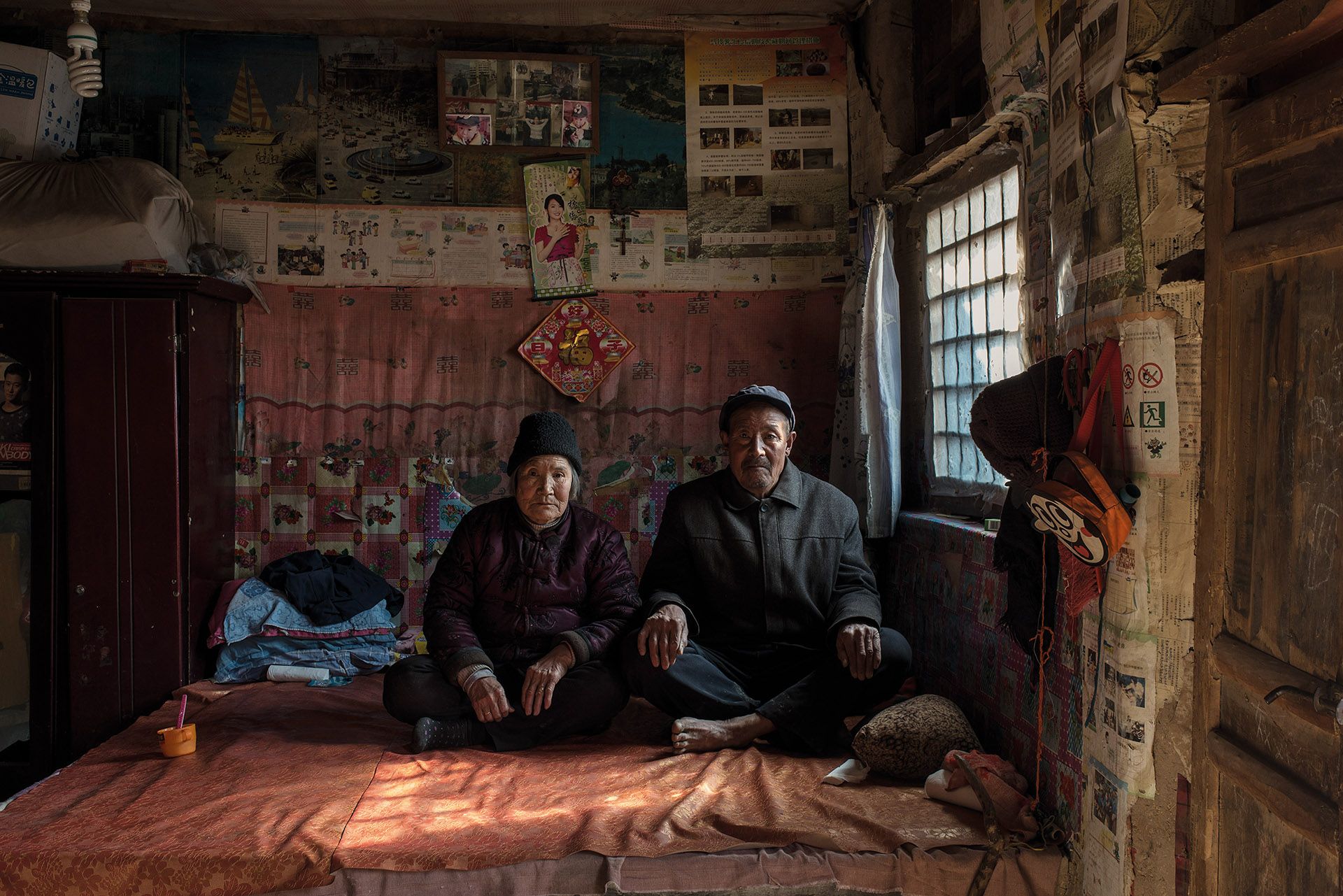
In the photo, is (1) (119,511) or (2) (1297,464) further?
(1) (119,511)

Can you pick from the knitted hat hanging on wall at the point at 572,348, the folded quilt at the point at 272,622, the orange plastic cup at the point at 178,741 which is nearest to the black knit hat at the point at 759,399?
the knitted hat hanging on wall at the point at 572,348

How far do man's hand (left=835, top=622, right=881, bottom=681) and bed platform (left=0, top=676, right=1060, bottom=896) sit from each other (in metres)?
0.31

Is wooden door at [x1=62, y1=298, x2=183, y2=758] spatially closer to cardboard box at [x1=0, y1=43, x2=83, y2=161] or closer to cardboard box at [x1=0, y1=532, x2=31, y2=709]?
cardboard box at [x1=0, y1=532, x2=31, y2=709]

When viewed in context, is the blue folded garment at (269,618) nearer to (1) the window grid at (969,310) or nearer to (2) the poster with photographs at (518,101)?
(2) the poster with photographs at (518,101)

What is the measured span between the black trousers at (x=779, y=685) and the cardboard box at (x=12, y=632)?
2.45m

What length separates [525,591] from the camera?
3197 millimetres

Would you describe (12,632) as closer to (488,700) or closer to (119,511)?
(119,511)

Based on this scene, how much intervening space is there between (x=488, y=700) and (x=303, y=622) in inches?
54.9

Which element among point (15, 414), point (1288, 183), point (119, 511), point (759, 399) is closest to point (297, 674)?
point (119, 511)

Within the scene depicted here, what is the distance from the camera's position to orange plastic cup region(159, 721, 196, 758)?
9.74 feet

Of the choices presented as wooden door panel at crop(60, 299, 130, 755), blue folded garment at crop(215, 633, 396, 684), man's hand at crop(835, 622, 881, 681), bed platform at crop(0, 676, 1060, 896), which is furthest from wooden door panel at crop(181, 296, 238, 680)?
man's hand at crop(835, 622, 881, 681)

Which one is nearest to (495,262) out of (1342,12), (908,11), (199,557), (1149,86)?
(199,557)

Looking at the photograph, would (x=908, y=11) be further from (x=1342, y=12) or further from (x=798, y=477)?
(x=1342, y=12)

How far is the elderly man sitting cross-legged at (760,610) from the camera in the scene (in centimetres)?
296
